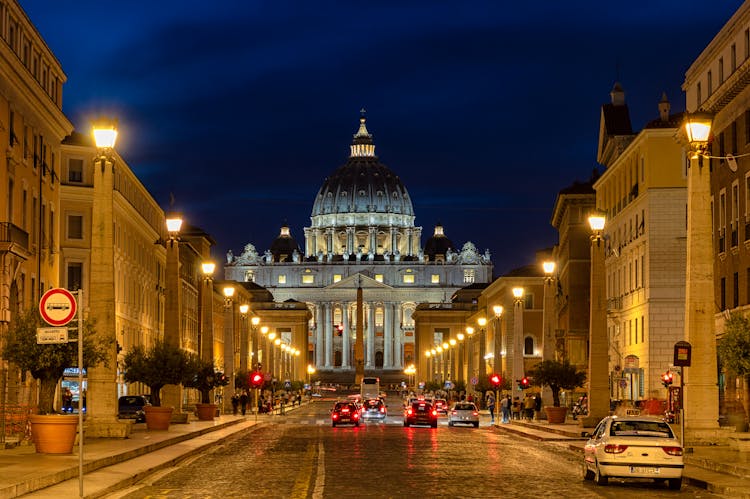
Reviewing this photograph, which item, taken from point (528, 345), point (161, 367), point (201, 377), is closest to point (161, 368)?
point (161, 367)

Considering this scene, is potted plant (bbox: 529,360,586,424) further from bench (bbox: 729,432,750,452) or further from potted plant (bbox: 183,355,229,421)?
bench (bbox: 729,432,750,452)

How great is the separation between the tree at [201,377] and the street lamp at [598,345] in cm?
1584

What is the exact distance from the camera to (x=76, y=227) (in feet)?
236

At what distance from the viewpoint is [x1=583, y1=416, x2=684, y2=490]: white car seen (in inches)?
976

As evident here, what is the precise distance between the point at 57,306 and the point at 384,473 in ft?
28.1

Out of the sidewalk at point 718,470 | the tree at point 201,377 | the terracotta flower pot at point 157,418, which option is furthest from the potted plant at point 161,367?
the sidewalk at point 718,470

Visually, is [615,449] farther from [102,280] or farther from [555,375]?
[555,375]

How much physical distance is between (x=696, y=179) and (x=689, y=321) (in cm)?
328

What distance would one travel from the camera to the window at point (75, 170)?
2827 inches

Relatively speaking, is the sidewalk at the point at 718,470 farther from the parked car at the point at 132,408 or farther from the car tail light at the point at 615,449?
the parked car at the point at 132,408

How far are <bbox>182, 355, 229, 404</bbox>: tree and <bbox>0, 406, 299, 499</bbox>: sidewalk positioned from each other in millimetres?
12620

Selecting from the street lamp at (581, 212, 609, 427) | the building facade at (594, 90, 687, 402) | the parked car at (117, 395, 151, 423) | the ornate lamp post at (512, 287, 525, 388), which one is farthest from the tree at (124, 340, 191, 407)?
the building facade at (594, 90, 687, 402)

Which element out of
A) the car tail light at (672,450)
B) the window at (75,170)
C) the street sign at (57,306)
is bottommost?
the car tail light at (672,450)

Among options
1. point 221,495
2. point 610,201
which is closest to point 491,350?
point 610,201
